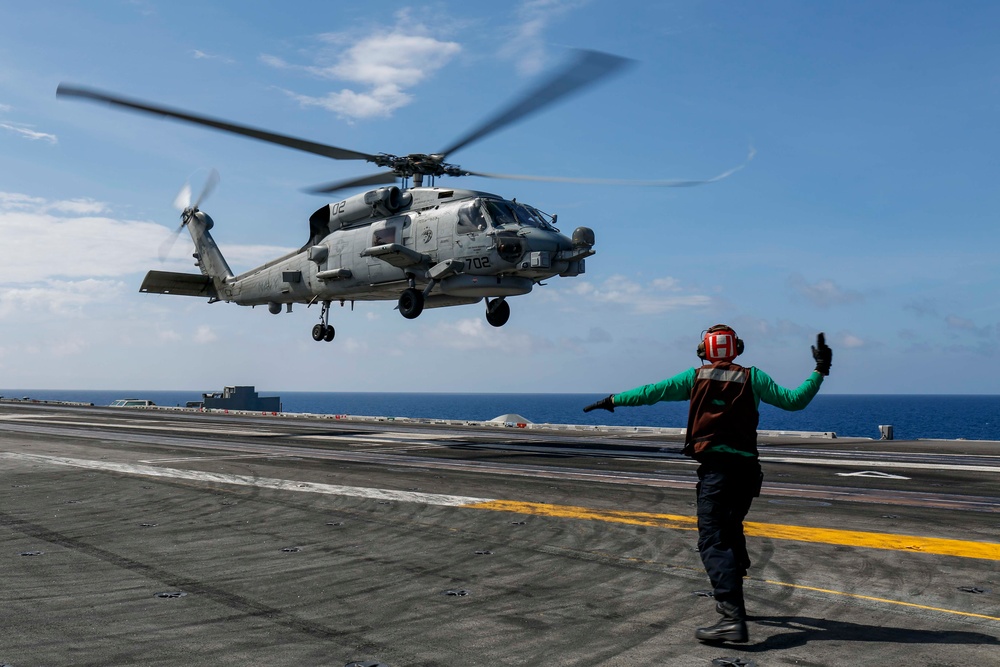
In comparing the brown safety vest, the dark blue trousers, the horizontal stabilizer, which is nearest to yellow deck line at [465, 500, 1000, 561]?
the dark blue trousers

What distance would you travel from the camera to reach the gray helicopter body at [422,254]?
71.6 feet

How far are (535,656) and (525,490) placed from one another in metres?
7.30

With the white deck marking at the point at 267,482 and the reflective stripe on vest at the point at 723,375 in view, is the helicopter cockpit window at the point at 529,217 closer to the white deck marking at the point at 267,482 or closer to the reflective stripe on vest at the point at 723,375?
the white deck marking at the point at 267,482

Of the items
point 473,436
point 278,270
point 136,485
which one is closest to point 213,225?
point 278,270

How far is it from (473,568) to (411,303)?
17901 mm

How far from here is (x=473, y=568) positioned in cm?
690

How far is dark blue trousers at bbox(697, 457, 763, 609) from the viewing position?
17.2 feet

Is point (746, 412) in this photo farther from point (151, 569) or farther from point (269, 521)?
point (269, 521)

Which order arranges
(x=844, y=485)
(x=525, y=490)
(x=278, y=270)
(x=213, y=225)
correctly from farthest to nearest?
(x=213, y=225), (x=278, y=270), (x=844, y=485), (x=525, y=490)

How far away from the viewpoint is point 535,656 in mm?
4645

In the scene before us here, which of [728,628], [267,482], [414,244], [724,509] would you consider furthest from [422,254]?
[728,628]

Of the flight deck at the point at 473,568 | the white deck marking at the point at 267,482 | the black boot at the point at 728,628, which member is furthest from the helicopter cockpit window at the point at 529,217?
the black boot at the point at 728,628

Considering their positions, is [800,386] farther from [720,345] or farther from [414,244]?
[414,244]

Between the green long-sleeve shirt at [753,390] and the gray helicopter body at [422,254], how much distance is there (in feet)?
52.2
